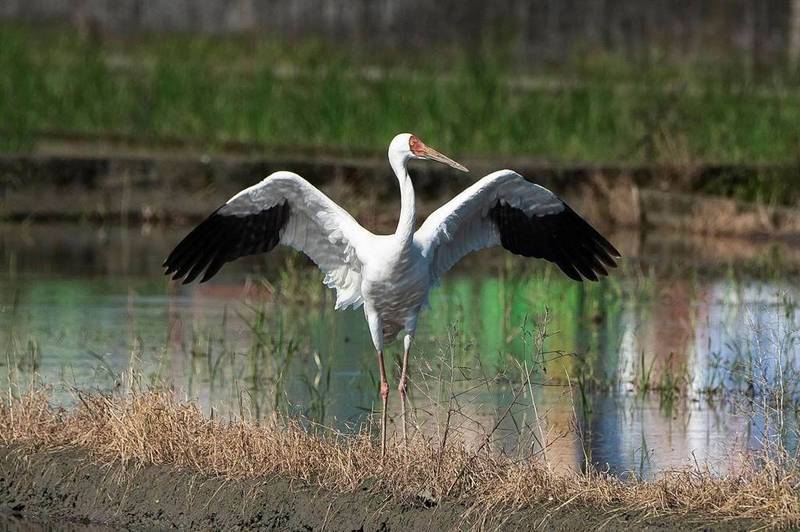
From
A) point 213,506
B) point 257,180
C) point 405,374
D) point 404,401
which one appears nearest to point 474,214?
point 405,374

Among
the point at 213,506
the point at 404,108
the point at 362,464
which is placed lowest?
the point at 213,506

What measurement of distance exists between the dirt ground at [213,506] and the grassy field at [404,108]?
9.39 m

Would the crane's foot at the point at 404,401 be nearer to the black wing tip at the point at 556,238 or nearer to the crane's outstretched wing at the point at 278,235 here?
the crane's outstretched wing at the point at 278,235

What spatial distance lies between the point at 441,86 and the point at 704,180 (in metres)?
3.89

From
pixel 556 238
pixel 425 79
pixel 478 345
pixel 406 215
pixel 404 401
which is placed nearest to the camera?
pixel 404 401

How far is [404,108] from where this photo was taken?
18578 mm

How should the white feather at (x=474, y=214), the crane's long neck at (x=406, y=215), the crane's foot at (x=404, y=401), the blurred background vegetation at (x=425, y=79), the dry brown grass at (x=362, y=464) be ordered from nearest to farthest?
the dry brown grass at (x=362, y=464) → the crane's foot at (x=404, y=401) → the crane's long neck at (x=406, y=215) → the white feather at (x=474, y=214) → the blurred background vegetation at (x=425, y=79)

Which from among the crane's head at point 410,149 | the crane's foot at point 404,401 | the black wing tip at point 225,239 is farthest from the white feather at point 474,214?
the black wing tip at point 225,239

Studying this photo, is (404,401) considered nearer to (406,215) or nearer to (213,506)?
(406,215)

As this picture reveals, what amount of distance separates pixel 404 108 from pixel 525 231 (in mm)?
9496

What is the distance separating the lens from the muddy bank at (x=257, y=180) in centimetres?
1667

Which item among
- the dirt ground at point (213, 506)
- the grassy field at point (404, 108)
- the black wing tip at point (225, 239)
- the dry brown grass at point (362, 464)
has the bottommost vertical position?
the dirt ground at point (213, 506)

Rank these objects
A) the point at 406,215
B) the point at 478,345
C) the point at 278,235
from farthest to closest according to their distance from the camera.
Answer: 1. the point at 478,345
2. the point at 278,235
3. the point at 406,215

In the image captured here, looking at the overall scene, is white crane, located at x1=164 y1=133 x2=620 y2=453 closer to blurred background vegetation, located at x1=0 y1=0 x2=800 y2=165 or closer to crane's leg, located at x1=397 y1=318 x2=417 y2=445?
crane's leg, located at x1=397 y1=318 x2=417 y2=445
